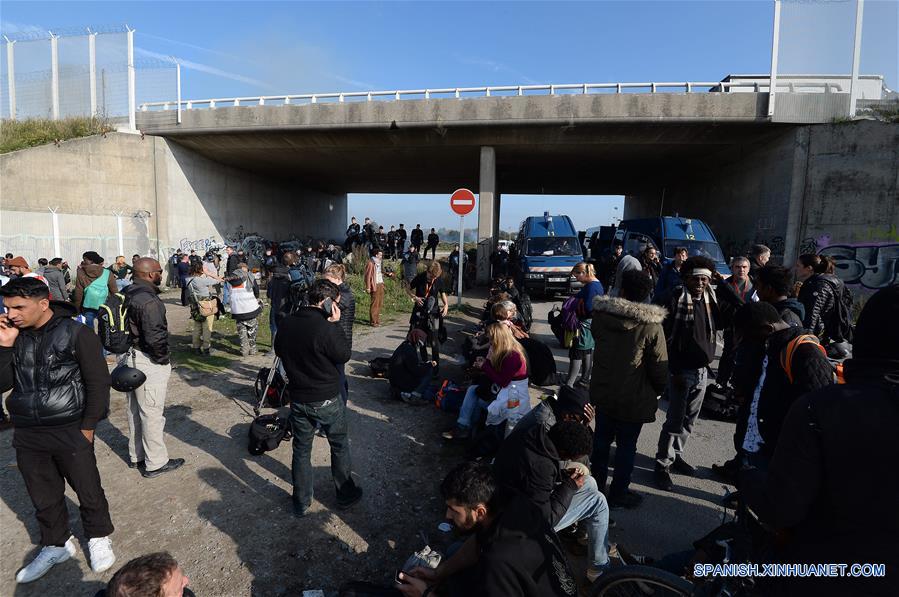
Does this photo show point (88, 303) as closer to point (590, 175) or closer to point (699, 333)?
point (699, 333)

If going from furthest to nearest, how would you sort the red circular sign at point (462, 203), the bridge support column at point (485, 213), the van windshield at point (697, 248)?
the bridge support column at point (485, 213)
the van windshield at point (697, 248)
the red circular sign at point (462, 203)

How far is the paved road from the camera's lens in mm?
3273

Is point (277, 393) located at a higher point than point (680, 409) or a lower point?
lower

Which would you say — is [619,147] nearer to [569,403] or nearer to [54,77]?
Answer: [569,403]

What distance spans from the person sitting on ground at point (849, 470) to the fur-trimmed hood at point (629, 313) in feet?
6.29

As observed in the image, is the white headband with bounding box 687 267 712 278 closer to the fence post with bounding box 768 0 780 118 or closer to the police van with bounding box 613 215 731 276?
the police van with bounding box 613 215 731 276

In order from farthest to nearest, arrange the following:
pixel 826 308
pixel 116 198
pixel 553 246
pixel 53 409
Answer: pixel 116 198, pixel 553 246, pixel 826 308, pixel 53 409

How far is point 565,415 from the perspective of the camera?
3.23m

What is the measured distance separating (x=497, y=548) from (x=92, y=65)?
23.4 metres

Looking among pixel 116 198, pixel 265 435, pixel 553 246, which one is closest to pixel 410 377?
pixel 265 435

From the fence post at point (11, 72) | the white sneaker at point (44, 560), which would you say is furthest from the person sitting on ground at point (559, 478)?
the fence post at point (11, 72)

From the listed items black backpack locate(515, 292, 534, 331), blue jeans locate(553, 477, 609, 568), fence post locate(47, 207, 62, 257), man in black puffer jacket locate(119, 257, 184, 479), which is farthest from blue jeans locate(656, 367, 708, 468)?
fence post locate(47, 207, 62, 257)

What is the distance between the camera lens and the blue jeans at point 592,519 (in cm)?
290

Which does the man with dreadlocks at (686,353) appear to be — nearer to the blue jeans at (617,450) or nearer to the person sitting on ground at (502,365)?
the blue jeans at (617,450)
